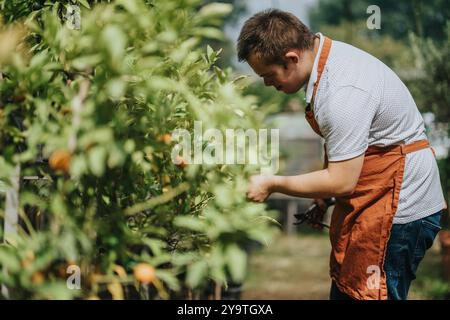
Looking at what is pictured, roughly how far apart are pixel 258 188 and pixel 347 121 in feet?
1.43

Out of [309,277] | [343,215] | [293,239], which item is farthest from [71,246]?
[293,239]

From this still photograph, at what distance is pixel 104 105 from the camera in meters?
1.35

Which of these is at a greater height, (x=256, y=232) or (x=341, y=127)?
(x=341, y=127)

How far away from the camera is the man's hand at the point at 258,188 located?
5.64 ft

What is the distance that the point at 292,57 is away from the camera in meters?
2.12

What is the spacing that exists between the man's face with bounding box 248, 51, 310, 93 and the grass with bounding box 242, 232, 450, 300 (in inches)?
139

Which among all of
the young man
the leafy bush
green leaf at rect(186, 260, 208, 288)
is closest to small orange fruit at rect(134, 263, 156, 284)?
the leafy bush

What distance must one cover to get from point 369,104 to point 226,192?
2.71 ft

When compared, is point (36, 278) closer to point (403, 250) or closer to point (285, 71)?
point (285, 71)

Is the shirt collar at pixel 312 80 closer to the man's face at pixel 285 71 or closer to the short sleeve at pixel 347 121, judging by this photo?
the man's face at pixel 285 71

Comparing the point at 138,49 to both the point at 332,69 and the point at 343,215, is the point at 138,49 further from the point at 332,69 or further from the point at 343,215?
the point at 343,215

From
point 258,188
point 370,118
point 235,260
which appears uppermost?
point 370,118

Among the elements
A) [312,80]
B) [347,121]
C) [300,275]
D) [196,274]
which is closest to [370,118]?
[347,121]
